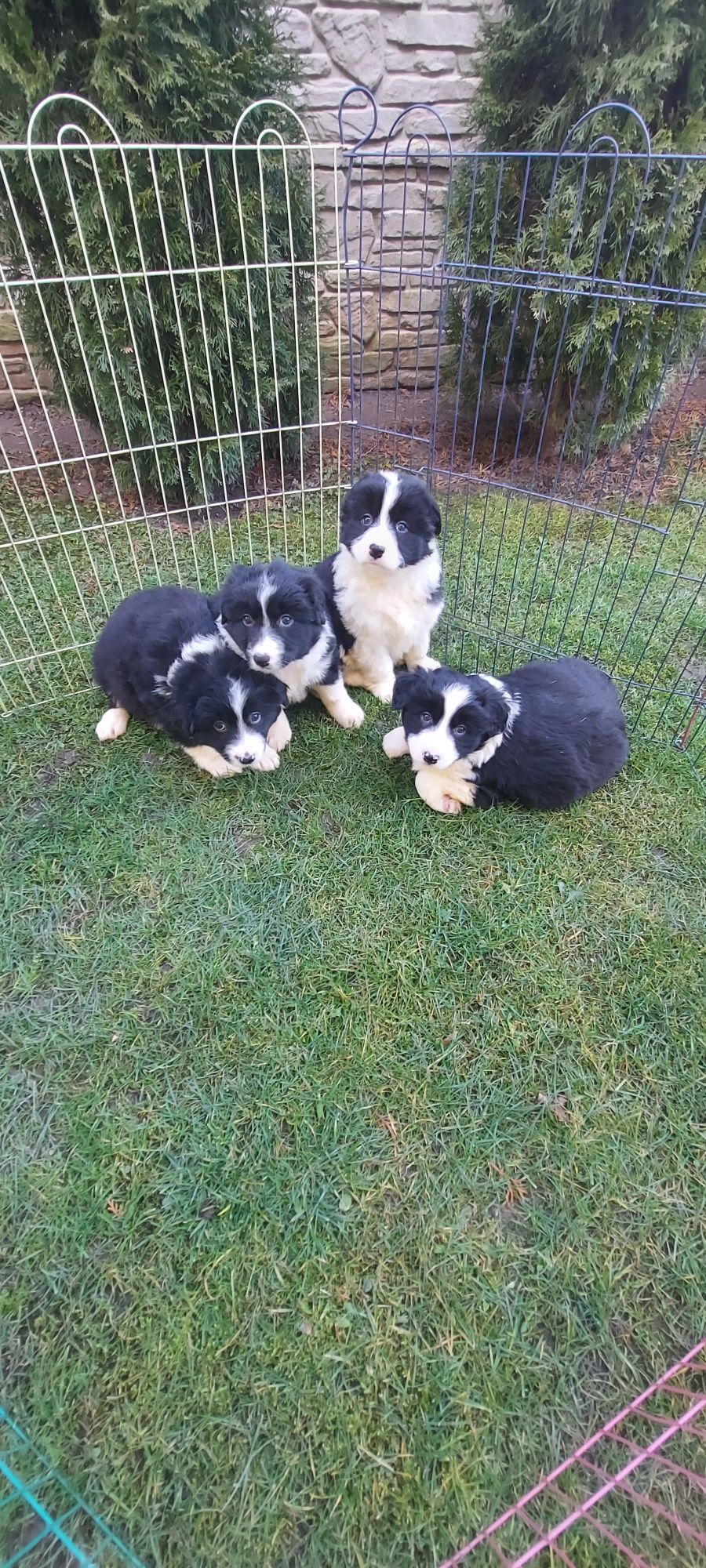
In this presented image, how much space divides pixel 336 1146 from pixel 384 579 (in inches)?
77.0

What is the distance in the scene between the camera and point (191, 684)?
2480mm

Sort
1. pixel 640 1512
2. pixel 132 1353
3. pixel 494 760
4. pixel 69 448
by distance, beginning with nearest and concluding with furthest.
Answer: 1. pixel 640 1512
2. pixel 132 1353
3. pixel 494 760
4. pixel 69 448

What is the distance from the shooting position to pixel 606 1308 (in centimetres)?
160

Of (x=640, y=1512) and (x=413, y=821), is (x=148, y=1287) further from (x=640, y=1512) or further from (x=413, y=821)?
(x=413, y=821)

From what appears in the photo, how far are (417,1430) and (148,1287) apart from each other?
614mm

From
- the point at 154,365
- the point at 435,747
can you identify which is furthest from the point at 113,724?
the point at 154,365

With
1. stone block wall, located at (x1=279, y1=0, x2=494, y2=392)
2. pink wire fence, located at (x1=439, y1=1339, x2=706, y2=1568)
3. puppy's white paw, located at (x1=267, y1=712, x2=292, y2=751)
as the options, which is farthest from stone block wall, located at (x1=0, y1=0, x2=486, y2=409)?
pink wire fence, located at (x1=439, y1=1339, x2=706, y2=1568)

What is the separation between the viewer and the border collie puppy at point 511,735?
238 centimetres

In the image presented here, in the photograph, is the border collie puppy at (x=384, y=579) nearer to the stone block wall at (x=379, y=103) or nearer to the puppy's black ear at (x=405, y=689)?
the puppy's black ear at (x=405, y=689)

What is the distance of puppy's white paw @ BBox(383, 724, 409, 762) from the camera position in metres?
2.85

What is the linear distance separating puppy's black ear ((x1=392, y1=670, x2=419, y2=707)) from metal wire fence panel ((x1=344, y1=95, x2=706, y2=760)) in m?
1.05

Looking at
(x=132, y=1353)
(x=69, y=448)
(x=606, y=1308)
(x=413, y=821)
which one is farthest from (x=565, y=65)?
(x=132, y=1353)

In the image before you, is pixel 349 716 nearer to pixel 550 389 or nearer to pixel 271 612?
pixel 271 612

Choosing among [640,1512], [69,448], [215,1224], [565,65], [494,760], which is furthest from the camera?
[69,448]
